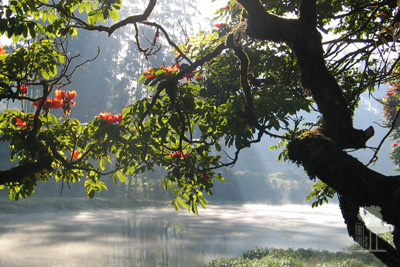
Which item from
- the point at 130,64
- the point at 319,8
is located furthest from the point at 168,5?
the point at 319,8

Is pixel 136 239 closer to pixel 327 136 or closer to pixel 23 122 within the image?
pixel 23 122

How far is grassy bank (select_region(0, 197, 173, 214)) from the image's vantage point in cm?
2173

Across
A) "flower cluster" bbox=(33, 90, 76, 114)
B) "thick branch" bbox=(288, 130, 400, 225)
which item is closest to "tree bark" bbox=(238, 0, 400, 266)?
"thick branch" bbox=(288, 130, 400, 225)

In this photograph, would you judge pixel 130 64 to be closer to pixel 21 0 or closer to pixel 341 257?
pixel 341 257

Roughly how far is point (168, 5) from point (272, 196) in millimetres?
30254

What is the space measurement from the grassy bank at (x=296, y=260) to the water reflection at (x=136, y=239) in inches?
43.4

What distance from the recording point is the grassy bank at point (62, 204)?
2173cm

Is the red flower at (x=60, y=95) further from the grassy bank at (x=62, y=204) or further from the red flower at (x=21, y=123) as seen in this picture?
the grassy bank at (x=62, y=204)

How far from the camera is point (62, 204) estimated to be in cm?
2461

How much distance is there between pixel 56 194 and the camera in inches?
1171

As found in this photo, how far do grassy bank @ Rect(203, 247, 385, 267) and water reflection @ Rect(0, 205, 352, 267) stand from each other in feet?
3.62

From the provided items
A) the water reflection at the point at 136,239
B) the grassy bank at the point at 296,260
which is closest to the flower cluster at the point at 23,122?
the grassy bank at the point at 296,260

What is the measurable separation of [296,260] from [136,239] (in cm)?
682

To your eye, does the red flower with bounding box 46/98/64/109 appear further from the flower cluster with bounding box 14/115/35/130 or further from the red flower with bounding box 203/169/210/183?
the red flower with bounding box 203/169/210/183
